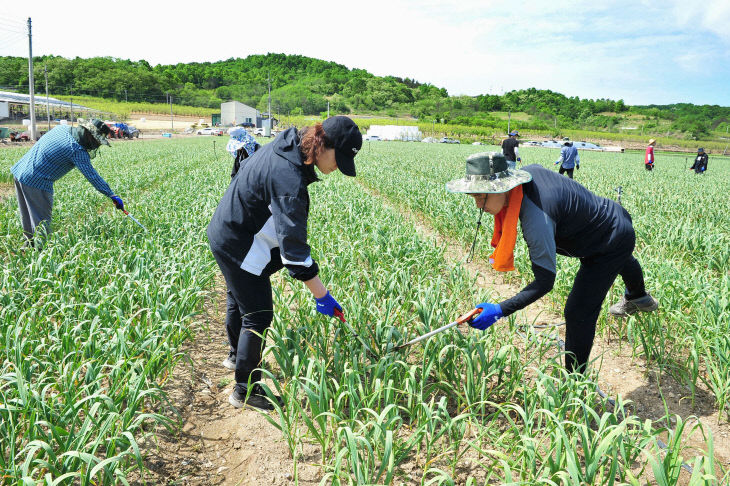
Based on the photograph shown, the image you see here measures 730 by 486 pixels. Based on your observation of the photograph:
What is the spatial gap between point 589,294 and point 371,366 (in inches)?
54.2

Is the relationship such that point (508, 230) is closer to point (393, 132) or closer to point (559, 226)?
point (559, 226)

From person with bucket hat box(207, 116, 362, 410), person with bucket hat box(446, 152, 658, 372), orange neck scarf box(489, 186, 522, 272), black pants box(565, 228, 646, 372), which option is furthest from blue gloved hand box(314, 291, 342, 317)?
black pants box(565, 228, 646, 372)

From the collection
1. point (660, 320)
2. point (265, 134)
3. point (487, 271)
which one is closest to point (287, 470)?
point (660, 320)

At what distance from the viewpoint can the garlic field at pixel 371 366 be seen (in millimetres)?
1944

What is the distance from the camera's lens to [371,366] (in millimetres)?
2502

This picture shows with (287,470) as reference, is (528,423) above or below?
above

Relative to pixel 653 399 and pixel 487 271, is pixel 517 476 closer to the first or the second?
pixel 653 399

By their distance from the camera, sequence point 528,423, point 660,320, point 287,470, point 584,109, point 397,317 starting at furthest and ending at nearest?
point 584,109 < point 660,320 < point 397,317 < point 287,470 < point 528,423

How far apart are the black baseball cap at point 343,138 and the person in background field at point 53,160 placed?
3.72 metres

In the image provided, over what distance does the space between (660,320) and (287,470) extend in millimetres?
2938

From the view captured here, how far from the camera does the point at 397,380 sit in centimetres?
266

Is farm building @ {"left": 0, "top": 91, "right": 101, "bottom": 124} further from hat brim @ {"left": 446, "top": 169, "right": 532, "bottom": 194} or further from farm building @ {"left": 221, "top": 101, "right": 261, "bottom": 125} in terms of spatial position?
hat brim @ {"left": 446, "top": 169, "right": 532, "bottom": 194}

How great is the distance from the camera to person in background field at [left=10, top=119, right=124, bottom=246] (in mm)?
4770

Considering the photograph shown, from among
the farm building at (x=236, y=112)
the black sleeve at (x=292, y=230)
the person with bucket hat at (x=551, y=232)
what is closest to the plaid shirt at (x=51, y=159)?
the black sleeve at (x=292, y=230)
